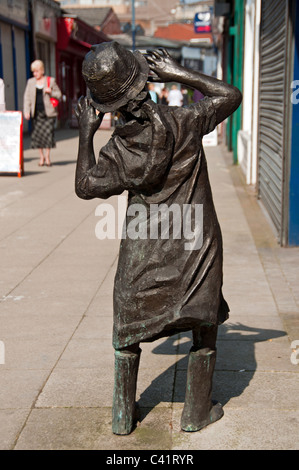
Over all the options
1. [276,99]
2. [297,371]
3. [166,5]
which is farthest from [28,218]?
[166,5]

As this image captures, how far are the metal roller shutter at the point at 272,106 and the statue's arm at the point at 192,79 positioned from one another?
4.53 m

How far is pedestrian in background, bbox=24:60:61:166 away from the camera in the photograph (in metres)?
14.3

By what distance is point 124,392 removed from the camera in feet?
11.9

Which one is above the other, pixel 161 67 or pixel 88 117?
pixel 161 67

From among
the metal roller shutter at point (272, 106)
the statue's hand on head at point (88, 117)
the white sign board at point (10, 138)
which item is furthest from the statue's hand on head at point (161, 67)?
the white sign board at point (10, 138)

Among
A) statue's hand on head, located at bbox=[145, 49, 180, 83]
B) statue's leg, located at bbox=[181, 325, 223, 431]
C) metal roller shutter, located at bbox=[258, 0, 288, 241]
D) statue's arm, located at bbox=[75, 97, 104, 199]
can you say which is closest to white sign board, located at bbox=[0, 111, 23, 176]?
metal roller shutter, located at bbox=[258, 0, 288, 241]

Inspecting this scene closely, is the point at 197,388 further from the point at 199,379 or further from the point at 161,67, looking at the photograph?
the point at 161,67

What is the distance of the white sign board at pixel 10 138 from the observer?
13664 mm

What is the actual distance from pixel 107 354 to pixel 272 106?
5.80 m

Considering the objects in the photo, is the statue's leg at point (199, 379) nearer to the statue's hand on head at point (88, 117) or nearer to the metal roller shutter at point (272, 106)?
the statue's hand on head at point (88, 117)

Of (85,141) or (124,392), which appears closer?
(85,141)

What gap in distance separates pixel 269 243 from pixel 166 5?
3587 inches

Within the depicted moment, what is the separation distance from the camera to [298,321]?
211 inches

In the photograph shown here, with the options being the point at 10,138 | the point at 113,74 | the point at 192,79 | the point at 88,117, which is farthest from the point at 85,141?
the point at 10,138
